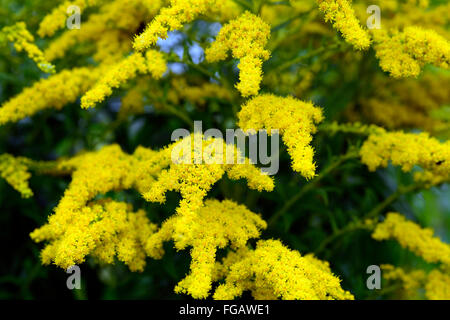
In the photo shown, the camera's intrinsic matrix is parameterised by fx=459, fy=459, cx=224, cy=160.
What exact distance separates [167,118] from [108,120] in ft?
0.96

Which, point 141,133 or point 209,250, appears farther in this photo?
point 141,133

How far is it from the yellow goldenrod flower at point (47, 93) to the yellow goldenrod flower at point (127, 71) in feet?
0.40

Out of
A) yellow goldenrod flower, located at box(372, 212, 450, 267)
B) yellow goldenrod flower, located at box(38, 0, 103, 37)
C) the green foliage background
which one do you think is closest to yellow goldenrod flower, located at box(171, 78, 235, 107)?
the green foliage background

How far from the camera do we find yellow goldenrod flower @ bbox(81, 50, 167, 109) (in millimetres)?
1029

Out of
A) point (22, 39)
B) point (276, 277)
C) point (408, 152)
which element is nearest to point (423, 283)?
point (408, 152)

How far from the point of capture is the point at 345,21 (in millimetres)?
960

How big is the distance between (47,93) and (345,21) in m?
0.77

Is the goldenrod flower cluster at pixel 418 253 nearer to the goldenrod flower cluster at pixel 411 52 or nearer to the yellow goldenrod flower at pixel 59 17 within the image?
the goldenrod flower cluster at pixel 411 52

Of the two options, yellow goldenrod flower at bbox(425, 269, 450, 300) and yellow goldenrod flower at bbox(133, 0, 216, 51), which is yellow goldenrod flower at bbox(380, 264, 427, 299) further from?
yellow goldenrod flower at bbox(133, 0, 216, 51)

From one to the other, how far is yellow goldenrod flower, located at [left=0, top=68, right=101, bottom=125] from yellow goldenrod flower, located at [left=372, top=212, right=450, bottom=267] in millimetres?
868

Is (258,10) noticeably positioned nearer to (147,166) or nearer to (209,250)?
(147,166)

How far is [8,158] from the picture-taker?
125 centimetres

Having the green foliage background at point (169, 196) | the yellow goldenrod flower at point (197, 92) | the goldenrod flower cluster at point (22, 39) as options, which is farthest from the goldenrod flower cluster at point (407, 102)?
the goldenrod flower cluster at point (22, 39)
